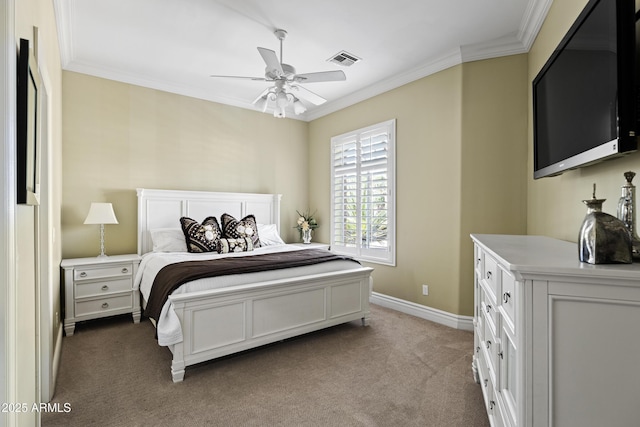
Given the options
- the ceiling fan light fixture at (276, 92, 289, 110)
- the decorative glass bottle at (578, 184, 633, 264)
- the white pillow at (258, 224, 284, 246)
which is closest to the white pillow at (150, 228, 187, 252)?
the white pillow at (258, 224, 284, 246)

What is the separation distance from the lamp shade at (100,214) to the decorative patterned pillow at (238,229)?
1207mm

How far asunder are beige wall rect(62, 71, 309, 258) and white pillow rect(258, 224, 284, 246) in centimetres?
56

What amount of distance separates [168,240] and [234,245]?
2.54 feet

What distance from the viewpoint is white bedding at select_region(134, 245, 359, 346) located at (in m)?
2.49

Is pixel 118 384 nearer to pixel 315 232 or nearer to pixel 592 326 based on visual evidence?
pixel 592 326

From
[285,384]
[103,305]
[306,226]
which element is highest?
[306,226]

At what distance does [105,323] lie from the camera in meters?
3.74

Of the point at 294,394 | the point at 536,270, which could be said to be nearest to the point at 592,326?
the point at 536,270

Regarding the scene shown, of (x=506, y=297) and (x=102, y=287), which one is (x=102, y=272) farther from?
(x=506, y=297)

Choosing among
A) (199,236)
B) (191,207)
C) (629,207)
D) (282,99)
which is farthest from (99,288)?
(629,207)

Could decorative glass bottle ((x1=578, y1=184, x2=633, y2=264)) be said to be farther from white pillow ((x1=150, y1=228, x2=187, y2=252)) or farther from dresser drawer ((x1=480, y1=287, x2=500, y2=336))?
white pillow ((x1=150, y1=228, x2=187, y2=252))

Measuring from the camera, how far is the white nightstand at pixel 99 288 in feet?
11.2

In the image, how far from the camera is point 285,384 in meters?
2.46

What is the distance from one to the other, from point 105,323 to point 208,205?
5.99 feet
